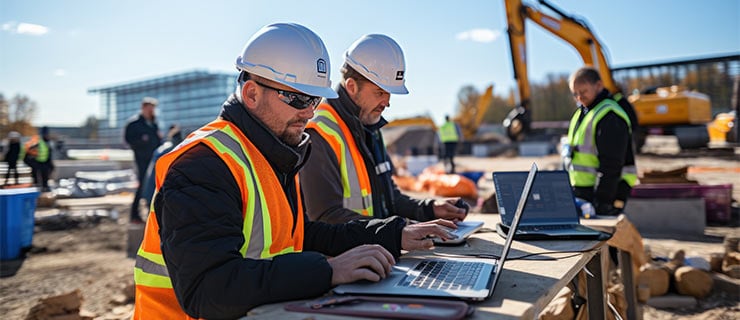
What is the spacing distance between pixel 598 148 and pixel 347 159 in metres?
2.63

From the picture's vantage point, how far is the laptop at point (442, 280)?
54.9 inches

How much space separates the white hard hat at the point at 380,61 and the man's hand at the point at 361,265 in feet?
4.73

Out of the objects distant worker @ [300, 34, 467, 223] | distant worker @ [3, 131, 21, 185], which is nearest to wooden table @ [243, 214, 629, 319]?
distant worker @ [300, 34, 467, 223]

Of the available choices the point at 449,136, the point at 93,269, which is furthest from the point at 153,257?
the point at 449,136

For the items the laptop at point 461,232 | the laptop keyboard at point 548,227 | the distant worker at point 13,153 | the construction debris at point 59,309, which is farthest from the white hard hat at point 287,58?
the distant worker at point 13,153

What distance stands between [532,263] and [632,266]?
215 centimetres

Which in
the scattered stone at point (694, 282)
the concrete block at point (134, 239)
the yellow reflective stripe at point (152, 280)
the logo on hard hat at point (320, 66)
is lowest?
the scattered stone at point (694, 282)

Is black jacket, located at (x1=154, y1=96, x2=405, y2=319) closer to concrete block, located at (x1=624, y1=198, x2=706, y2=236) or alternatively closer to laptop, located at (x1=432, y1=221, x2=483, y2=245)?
laptop, located at (x1=432, y1=221, x2=483, y2=245)

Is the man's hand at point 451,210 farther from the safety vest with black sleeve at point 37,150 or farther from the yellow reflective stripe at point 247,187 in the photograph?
the safety vest with black sleeve at point 37,150

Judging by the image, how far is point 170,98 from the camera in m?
52.7

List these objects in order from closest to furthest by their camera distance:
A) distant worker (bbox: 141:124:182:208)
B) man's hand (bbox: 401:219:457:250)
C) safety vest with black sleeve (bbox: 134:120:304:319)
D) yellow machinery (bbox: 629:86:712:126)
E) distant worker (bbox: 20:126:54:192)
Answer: safety vest with black sleeve (bbox: 134:120:304:319)
man's hand (bbox: 401:219:457:250)
distant worker (bbox: 141:124:182:208)
distant worker (bbox: 20:126:54:192)
yellow machinery (bbox: 629:86:712:126)

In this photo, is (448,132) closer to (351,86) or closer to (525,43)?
(525,43)

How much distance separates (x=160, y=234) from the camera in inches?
60.8

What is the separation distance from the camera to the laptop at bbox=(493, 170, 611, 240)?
8.61 ft
